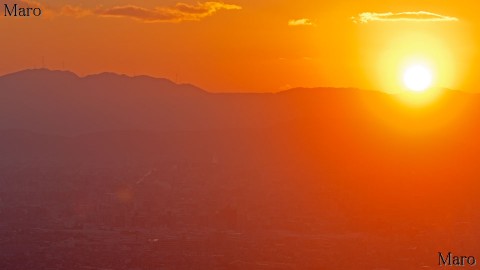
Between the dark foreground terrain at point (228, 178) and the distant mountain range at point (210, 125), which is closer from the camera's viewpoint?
the dark foreground terrain at point (228, 178)

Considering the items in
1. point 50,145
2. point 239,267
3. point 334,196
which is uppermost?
point 50,145

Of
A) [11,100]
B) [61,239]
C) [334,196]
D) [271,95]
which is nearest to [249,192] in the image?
[334,196]

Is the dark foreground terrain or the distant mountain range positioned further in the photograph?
the distant mountain range

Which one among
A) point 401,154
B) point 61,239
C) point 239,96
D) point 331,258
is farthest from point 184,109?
point 331,258

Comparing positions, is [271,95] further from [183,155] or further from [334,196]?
[334,196]

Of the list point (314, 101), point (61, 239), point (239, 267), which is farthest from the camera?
point (314, 101)

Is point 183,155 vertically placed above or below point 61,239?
above

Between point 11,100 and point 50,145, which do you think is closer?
point 50,145

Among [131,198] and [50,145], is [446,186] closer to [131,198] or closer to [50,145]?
[131,198]

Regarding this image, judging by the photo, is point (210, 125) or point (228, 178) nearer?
point (228, 178)

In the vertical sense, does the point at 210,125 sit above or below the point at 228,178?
above

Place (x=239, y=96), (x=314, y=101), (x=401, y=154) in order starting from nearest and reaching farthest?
(x=401, y=154)
(x=314, y=101)
(x=239, y=96)
